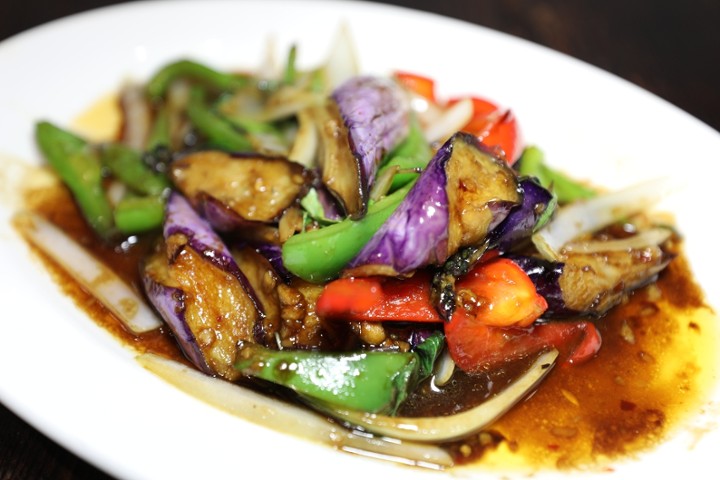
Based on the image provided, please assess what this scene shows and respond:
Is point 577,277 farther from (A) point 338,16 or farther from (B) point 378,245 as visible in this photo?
(A) point 338,16

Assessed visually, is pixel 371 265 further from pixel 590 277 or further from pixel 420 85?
pixel 420 85

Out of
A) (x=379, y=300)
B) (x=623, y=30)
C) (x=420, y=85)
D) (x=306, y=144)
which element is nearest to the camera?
(x=379, y=300)

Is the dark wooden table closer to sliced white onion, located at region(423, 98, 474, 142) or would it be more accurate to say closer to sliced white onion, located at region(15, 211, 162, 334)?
sliced white onion, located at region(423, 98, 474, 142)

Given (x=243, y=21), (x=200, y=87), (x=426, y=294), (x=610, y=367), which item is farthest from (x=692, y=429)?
(x=243, y=21)

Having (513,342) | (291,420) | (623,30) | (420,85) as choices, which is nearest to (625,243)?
(513,342)

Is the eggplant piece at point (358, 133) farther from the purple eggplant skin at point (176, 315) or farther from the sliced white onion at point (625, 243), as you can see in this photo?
the sliced white onion at point (625, 243)

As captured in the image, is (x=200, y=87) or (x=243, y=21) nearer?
(x=200, y=87)
